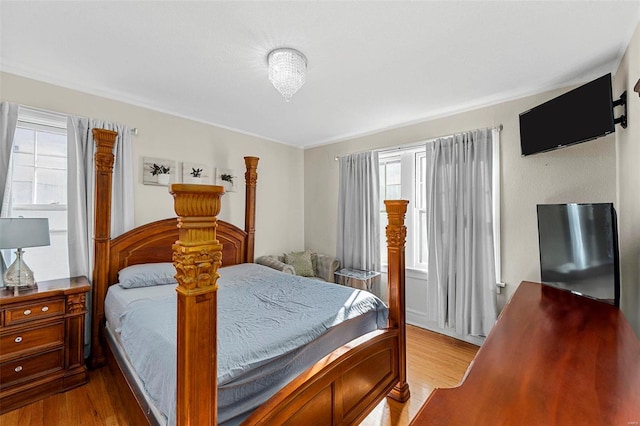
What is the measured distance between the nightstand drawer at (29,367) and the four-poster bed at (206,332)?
30cm

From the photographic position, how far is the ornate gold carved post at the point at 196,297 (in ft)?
2.90

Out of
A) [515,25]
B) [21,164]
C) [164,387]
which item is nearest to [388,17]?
[515,25]

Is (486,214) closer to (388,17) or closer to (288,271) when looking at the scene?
(388,17)

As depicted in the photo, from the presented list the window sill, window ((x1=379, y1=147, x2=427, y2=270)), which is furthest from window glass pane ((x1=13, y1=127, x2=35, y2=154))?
the window sill

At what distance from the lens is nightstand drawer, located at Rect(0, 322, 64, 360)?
78.3 inches

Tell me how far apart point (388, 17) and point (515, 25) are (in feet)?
2.65

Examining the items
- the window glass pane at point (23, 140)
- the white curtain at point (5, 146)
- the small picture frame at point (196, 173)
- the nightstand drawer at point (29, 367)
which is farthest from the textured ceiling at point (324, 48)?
the nightstand drawer at point (29, 367)

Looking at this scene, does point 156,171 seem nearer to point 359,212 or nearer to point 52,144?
Answer: point 52,144

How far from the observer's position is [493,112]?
112 inches

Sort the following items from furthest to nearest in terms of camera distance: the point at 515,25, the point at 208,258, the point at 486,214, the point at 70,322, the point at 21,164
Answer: the point at 486,214, the point at 21,164, the point at 70,322, the point at 515,25, the point at 208,258

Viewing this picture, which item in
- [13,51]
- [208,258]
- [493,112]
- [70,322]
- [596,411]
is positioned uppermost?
[13,51]

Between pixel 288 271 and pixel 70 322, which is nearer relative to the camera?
pixel 70 322

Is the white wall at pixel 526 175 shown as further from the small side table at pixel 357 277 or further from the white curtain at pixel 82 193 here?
the white curtain at pixel 82 193

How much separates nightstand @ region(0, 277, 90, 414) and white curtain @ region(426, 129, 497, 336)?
3.39 meters
